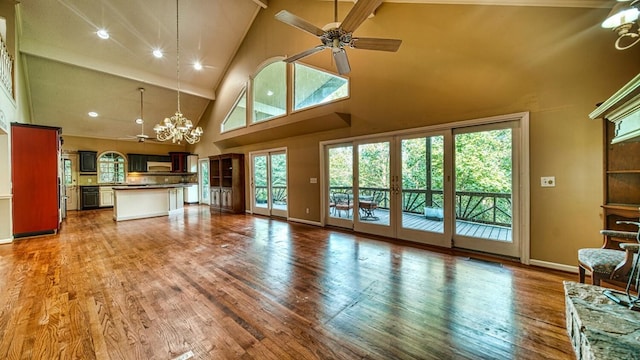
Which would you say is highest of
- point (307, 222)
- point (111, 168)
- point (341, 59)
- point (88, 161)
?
point (341, 59)

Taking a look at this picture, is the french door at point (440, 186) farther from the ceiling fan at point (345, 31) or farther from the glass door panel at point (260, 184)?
the glass door panel at point (260, 184)

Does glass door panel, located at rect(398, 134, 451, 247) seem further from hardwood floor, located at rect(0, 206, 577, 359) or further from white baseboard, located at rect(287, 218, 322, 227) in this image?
white baseboard, located at rect(287, 218, 322, 227)

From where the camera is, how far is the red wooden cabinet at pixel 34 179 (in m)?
4.56

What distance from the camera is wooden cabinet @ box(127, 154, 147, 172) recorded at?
9695mm

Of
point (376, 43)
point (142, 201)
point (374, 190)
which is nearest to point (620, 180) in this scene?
point (376, 43)

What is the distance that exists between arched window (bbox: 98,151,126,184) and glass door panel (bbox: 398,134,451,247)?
10892 mm

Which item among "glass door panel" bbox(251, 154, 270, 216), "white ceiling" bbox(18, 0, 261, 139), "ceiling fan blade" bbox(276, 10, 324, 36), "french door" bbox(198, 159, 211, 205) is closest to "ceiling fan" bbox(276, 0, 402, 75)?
"ceiling fan blade" bbox(276, 10, 324, 36)

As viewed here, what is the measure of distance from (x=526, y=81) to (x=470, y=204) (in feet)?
5.88

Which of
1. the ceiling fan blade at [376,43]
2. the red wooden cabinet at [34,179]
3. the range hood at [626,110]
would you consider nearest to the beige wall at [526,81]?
the ceiling fan blade at [376,43]

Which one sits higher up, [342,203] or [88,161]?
[88,161]

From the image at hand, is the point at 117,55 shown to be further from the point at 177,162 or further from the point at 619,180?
the point at 619,180

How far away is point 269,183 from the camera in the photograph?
22.9 feet

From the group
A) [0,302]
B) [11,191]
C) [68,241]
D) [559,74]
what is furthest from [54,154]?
[559,74]

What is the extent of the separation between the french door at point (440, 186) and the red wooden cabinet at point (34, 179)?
600cm
